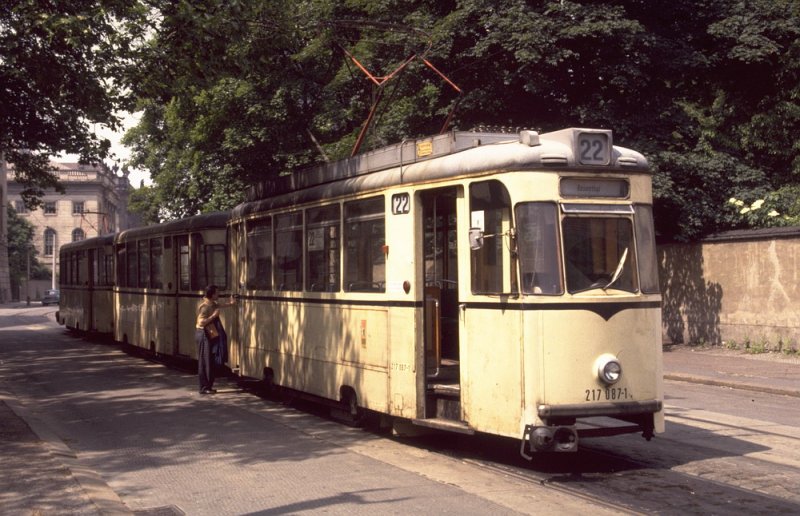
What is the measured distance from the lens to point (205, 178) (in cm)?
3584

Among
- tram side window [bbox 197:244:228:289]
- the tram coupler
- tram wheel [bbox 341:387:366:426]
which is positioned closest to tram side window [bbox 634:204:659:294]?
the tram coupler

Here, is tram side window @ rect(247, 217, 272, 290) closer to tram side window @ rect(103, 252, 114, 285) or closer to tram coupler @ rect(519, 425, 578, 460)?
tram coupler @ rect(519, 425, 578, 460)

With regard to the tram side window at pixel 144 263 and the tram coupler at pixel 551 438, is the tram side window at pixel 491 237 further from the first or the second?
the tram side window at pixel 144 263

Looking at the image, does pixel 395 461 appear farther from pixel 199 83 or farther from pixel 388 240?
pixel 199 83

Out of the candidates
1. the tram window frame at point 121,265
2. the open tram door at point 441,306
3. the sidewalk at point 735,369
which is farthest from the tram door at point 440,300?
the tram window frame at point 121,265

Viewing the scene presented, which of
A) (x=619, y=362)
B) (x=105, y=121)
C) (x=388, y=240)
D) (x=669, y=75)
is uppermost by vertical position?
(x=669, y=75)

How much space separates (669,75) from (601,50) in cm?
233

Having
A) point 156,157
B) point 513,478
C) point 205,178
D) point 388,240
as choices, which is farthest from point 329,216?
point 156,157

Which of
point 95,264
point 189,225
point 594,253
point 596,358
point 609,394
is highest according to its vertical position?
point 189,225

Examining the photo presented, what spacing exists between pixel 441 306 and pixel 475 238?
6.24 feet

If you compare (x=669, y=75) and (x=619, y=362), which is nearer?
(x=619, y=362)

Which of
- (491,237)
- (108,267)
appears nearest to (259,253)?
(491,237)

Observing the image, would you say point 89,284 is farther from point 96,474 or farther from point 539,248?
point 539,248

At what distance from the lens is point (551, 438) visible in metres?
8.74
